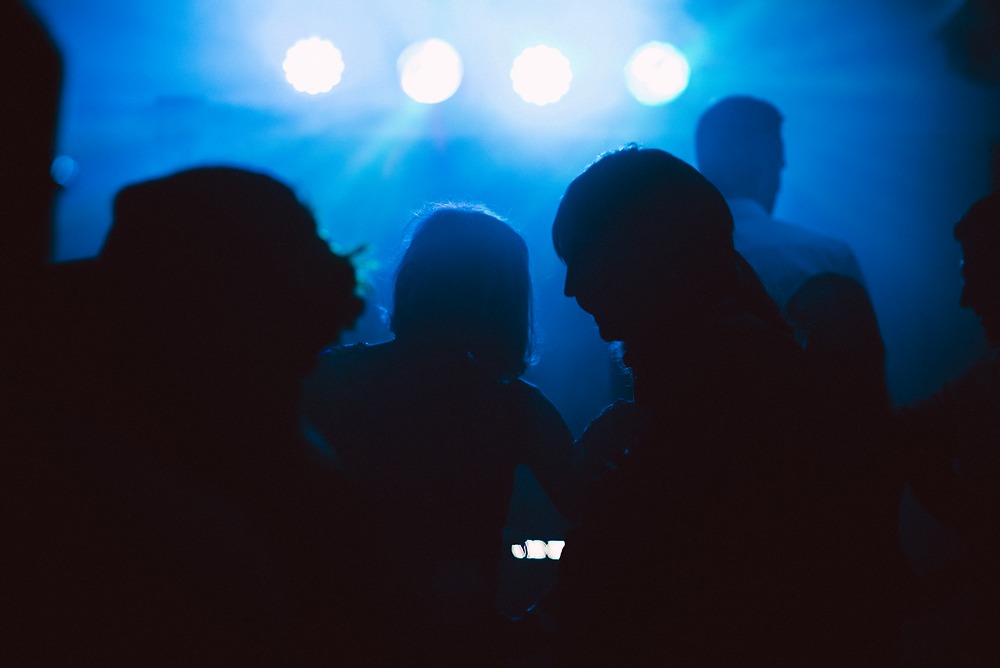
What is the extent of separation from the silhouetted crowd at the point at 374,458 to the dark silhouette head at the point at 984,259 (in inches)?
21.9

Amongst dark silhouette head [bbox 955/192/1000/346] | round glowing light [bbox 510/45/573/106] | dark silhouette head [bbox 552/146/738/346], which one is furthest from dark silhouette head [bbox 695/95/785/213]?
round glowing light [bbox 510/45/573/106]

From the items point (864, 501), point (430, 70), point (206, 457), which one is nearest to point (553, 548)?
point (864, 501)

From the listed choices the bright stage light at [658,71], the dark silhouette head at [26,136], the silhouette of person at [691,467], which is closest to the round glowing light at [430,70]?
the bright stage light at [658,71]

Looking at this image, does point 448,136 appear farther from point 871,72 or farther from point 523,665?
point 523,665

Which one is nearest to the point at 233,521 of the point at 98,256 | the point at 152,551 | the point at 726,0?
the point at 152,551

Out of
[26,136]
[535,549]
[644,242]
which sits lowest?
[535,549]

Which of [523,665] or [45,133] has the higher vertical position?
[45,133]

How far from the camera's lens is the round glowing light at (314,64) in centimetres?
341

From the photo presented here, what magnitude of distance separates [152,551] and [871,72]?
13.0ft

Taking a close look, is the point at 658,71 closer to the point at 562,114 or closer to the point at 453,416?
the point at 562,114

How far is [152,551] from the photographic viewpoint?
1.56 feet

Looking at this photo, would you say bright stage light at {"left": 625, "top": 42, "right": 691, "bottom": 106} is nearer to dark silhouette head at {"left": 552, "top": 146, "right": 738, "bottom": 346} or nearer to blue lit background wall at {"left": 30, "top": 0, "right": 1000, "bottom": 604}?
blue lit background wall at {"left": 30, "top": 0, "right": 1000, "bottom": 604}

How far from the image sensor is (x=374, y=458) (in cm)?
101

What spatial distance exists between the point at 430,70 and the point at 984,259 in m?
3.00
